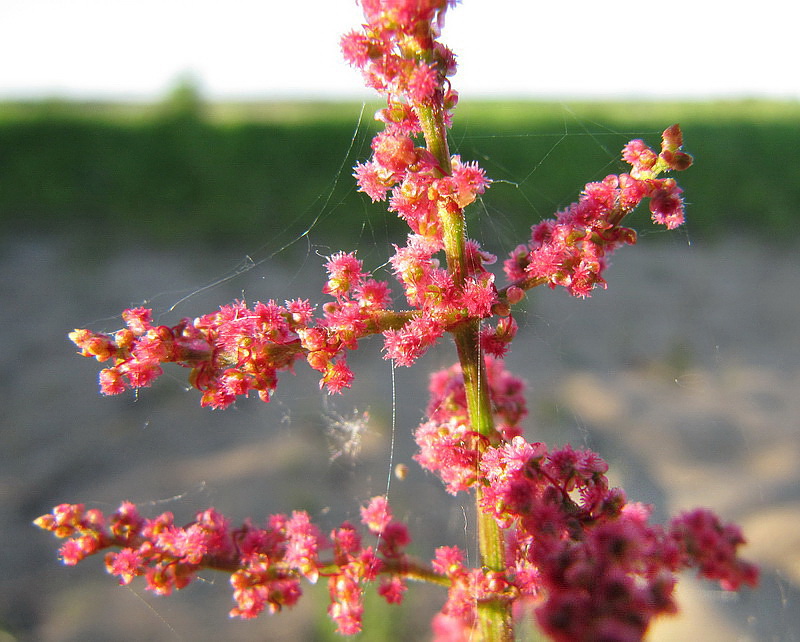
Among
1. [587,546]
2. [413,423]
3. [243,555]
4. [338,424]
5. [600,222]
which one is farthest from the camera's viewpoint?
[413,423]

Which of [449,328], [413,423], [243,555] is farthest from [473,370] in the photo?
[413,423]

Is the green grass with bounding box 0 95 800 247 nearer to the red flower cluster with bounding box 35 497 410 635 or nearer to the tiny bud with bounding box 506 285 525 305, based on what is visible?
the red flower cluster with bounding box 35 497 410 635

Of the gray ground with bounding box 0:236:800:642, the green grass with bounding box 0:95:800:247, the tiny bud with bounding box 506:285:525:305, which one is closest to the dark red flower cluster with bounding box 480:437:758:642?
the tiny bud with bounding box 506:285:525:305

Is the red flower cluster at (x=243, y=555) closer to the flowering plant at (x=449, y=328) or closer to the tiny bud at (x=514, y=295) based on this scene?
the flowering plant at (x=449, y=328)

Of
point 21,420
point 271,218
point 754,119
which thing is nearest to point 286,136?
point 271,218

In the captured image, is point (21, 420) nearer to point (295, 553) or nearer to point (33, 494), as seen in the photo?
point (33, 494)

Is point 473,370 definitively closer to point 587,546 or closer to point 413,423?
point 587,546
